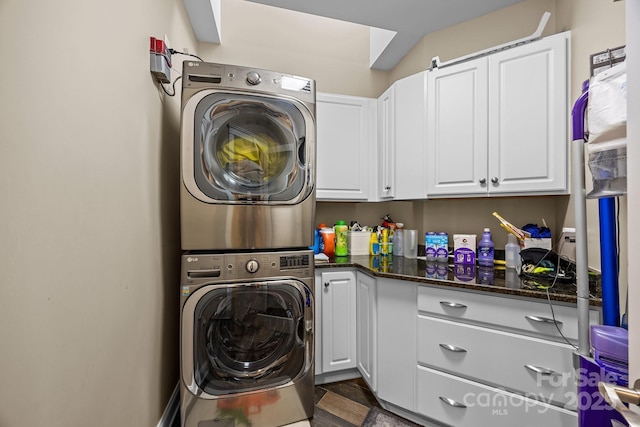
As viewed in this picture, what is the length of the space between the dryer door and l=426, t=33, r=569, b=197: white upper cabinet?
99 cm

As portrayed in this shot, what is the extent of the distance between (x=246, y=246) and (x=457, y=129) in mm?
1570

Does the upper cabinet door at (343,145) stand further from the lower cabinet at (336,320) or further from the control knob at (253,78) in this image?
the control knob at (253,78)

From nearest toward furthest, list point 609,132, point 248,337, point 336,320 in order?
point 609,132, point 248,337, point 336,320

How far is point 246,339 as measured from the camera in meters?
1.45

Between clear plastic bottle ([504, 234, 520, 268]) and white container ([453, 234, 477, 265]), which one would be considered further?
white container ([453, 234, 477, 265])

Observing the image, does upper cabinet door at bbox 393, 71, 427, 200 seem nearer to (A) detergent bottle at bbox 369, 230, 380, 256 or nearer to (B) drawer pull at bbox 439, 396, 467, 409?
(A) detergent bottle at bbox 369, 230, 380, 256

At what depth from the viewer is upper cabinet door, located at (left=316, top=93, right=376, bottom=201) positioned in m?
2.22

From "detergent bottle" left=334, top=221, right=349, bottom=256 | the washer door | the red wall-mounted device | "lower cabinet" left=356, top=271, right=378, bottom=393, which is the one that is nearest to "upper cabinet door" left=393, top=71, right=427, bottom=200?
"detergent bottle" left=334, top=221, right=349, bottom=256

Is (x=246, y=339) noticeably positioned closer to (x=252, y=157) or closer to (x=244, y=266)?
(x=244, y=266)

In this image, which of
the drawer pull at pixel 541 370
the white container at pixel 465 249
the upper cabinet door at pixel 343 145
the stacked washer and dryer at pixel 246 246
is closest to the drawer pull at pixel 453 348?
the drawer pull at pixel 541 370

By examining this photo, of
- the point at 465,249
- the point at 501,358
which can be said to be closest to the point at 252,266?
the point at 501,358

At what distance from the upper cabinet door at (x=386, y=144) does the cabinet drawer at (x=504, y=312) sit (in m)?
0.93

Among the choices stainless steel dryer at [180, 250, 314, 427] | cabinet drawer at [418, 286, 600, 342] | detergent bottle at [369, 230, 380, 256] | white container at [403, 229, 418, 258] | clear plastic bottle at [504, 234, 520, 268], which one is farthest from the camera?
detergent bottle at [369, 230, 380, 256]

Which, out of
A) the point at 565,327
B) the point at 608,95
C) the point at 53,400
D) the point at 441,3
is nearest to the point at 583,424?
the point at 565,327
